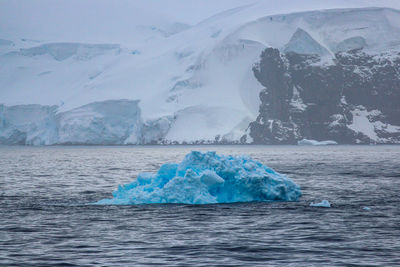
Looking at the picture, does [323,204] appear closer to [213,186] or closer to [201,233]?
[213,186]

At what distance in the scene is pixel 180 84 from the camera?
7608 inches

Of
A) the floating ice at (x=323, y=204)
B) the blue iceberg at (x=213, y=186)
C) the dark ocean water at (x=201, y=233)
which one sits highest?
the blue iceberg at (x=213, y=186)

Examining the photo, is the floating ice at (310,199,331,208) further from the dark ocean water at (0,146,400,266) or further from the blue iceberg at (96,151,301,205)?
the blue iceberg at (96,151,301,205)

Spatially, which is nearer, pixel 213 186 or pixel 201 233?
pixel 201 233

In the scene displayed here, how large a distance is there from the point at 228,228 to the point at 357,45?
606 ft

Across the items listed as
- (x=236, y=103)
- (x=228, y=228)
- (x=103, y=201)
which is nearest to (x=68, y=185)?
(x=103, y=201)

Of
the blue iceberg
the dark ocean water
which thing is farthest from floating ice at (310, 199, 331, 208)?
the blue iceberg

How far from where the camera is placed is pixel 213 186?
101 ft

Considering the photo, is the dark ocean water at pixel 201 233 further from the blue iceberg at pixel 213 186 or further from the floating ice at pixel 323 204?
the blue iceberg at pixel 213 186

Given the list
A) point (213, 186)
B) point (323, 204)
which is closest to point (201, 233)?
point (323, 204)

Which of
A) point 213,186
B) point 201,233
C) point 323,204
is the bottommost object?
point 201,233

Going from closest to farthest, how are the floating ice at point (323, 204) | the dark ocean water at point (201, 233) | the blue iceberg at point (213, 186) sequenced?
the dark ocean water at point (201, 233), the floating ice at point (323, 204), the blue iceberg at point (213, 186)

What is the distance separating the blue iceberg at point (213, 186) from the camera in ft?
98.4

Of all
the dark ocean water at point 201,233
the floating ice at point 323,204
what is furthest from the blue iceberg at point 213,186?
the floating ice at point 323,204
